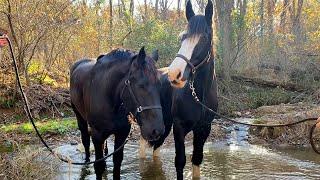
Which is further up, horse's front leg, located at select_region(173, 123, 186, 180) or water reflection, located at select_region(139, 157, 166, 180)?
horse's front leg, located at select_region(173, 123, 186, 180)

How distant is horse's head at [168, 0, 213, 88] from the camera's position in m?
4.11

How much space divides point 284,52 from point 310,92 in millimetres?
3365

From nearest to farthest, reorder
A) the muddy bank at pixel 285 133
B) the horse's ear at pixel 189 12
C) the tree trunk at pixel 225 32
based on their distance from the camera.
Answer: the horse's ear at pixel 189 12, the muddy bank at pixel 285 133, the tree trunk at pixel 225 32

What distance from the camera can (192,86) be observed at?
4688 mm

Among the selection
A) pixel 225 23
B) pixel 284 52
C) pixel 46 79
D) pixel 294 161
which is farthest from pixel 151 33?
pixel 294 161

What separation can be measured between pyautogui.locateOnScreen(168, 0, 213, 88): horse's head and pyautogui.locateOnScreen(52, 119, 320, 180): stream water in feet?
6.97

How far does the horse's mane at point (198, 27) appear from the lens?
435 cm

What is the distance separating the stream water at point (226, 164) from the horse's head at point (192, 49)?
213cm

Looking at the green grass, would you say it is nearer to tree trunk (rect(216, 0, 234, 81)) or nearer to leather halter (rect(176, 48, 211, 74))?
leather halter (rect(176, 48, 211, 74))

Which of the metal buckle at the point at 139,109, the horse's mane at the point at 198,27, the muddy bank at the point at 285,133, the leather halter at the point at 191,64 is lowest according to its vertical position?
the muddy bank at the point at 285,133

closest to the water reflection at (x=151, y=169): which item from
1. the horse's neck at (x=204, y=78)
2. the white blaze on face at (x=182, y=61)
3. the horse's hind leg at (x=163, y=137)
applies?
the horse's hind leg at (x=163, y=137)

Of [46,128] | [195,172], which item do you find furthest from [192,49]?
[46,128]

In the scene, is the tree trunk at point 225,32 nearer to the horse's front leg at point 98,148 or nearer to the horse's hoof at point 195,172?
the horse's hoof at point 195,172

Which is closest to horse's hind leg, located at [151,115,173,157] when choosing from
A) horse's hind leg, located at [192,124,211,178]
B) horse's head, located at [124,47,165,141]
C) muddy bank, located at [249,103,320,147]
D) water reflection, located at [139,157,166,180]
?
water reflection, located at [139,157,166,180]
